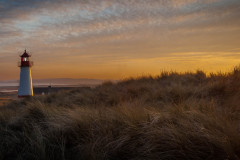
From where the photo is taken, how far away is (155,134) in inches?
107

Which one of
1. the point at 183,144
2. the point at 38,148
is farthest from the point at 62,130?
the point at 183,144

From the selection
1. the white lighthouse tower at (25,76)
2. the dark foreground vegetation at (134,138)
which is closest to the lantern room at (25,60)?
the white lighthouse tower at (25,76)

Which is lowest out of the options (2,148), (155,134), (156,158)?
(2,148)

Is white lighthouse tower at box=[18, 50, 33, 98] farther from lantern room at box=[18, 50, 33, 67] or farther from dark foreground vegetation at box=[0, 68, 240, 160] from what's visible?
dark foreground vegetation at box=[0, 68, 240, 160]

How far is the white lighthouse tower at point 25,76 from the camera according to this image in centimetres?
2455

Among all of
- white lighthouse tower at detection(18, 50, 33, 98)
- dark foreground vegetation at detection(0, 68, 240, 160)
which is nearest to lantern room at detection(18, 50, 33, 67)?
white lighthouse tower at detection(18, 50, 33, 98)

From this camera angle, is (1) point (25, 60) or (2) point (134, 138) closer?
(2) point (134, 138)

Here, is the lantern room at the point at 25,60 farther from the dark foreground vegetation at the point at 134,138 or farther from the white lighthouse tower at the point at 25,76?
the dark foreground vegetation at the point at 134,138

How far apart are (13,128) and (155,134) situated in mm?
3187

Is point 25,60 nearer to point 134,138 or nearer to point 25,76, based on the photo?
point 25,76

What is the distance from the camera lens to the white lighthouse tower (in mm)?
24547

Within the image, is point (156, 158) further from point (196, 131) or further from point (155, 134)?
point (196, 131)

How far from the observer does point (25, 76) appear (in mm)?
24719

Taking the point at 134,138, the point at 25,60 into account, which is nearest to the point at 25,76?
the point at 25,60
